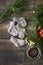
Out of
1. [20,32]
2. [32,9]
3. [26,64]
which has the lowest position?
[26,64]

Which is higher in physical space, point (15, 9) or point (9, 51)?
Answer: point (15, 9)

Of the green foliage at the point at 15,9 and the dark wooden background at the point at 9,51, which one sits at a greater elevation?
the green foliage at the point at 15,9

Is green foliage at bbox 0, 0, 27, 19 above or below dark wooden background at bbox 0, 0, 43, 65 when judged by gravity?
above

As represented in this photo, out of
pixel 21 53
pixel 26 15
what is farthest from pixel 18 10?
pixel 21 53

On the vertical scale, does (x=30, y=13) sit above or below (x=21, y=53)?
above

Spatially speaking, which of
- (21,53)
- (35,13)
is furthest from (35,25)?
(21,53)

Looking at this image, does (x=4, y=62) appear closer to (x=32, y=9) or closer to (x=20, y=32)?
(x=20, y=32)
